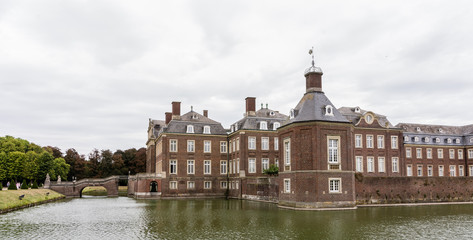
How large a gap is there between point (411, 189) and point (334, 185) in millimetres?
9512

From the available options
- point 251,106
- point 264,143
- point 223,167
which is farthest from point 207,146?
point 251,106

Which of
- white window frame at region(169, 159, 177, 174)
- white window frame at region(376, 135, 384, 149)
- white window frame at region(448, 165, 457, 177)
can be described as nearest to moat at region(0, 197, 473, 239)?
white window frame at region(376, 135, 384, 149)

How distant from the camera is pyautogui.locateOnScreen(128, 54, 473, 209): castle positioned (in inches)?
1177

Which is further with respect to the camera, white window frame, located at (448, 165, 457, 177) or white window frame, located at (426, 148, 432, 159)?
white window frame, located at (448, 165, 457, 177)

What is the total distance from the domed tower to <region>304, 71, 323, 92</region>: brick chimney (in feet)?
3.31

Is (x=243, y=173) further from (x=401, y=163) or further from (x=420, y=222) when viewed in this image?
(x=420, y=222)

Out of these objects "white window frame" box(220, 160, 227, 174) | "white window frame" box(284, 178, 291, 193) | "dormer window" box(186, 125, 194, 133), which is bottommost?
"white window frame" box(284, 178, 291, 193)

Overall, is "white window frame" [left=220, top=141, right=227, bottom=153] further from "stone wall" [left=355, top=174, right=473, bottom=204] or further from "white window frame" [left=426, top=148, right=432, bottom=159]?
"white window frame" [left=426, top=148, right=432, bottom=159]

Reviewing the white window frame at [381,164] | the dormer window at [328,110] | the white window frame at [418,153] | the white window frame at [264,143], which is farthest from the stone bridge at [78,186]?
the white window frame at [418,153]

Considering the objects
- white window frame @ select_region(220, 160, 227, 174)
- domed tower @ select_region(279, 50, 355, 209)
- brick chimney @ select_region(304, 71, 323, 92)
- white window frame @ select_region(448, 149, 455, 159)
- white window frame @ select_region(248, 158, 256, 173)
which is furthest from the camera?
white window frame @ select_region(448, 149, 455, 159)

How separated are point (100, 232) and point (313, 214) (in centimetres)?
1321

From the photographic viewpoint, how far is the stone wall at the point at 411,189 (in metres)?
33.1

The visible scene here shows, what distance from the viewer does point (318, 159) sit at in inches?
1157

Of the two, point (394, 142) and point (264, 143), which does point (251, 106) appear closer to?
point (264, 143)
